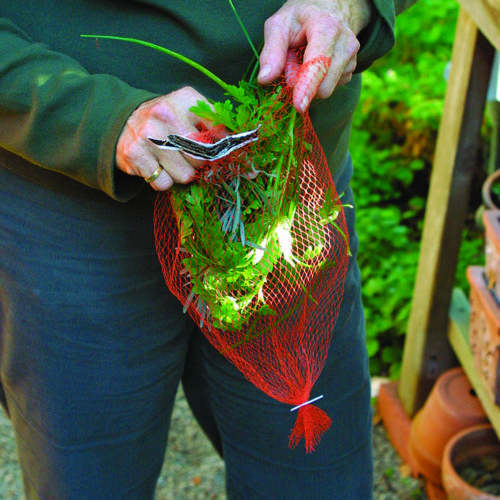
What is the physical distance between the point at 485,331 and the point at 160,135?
4.71 feet

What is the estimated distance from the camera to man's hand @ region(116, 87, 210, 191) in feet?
3.52

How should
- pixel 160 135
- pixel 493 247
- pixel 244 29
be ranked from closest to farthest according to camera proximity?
pixel 160 135 < pixel 244 29 < pixel 493 247

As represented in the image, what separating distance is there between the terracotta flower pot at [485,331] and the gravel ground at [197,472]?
634mm

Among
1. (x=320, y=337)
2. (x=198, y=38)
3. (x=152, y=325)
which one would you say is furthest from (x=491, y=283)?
(x=198, y=38)

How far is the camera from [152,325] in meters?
1.38

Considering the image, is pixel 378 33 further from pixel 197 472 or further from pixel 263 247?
pixel 197 472

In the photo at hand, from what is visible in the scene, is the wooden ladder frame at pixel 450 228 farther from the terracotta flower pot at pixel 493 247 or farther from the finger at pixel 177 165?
the finger at pixel 177 165

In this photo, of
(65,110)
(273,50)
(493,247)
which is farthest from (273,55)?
(493,247)

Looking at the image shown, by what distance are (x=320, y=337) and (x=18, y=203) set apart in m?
0.65

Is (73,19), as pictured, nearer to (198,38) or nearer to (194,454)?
(198,38)

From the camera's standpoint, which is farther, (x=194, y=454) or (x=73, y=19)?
(x=194, y=454)

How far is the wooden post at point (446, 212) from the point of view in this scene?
6.96 ft

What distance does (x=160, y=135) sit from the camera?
1064mm

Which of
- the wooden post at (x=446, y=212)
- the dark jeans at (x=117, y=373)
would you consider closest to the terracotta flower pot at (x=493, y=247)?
the wooden post at (x=446, y=212)
